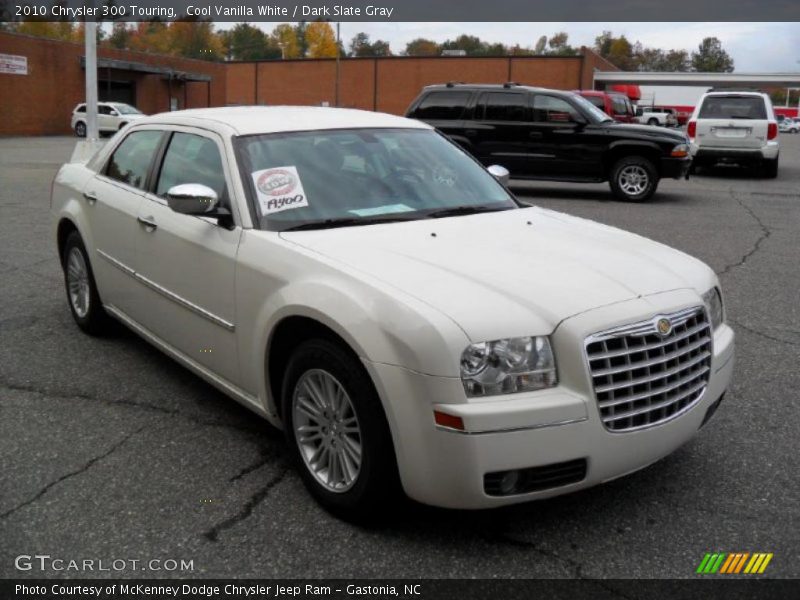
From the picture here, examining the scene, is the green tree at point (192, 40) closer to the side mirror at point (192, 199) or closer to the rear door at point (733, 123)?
the rear door at point (733, 123)

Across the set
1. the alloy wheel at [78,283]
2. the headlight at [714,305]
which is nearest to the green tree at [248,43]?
the alloy wheel at [78,283]

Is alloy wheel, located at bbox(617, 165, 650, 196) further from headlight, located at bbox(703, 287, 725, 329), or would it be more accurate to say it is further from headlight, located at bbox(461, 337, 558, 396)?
headlight, located at bbox(461, 337, 558, 396)

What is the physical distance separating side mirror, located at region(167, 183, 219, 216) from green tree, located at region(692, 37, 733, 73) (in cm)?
14846

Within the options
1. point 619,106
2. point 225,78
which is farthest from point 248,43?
point 619,106

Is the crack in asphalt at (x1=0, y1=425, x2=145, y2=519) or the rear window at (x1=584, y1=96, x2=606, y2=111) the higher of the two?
the rear window at (x1=584, y1=96, x2=606, y2=111)

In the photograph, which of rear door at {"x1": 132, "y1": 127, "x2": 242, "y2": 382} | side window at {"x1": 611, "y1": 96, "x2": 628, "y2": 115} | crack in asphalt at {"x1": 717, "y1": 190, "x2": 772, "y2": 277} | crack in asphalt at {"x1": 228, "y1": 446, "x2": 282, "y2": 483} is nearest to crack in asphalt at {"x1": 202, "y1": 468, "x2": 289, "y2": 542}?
crack in asphalt at {"x1": 228, "y1": 446, "x2": 282, "y2": 483}

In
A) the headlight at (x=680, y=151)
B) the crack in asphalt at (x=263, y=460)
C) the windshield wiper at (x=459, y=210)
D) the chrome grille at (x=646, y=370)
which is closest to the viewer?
the chrome grille at (x=646, y=370)

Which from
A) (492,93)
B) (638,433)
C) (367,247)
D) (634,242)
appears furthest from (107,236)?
(492,93)

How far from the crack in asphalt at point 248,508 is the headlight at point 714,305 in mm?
2002

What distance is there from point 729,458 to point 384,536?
1.75 m

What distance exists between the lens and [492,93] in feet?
47.9

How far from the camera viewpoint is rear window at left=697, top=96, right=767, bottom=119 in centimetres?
1742

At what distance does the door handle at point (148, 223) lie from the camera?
14.7 feet

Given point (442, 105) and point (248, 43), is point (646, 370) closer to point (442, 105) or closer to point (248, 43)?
point (442, 105)
